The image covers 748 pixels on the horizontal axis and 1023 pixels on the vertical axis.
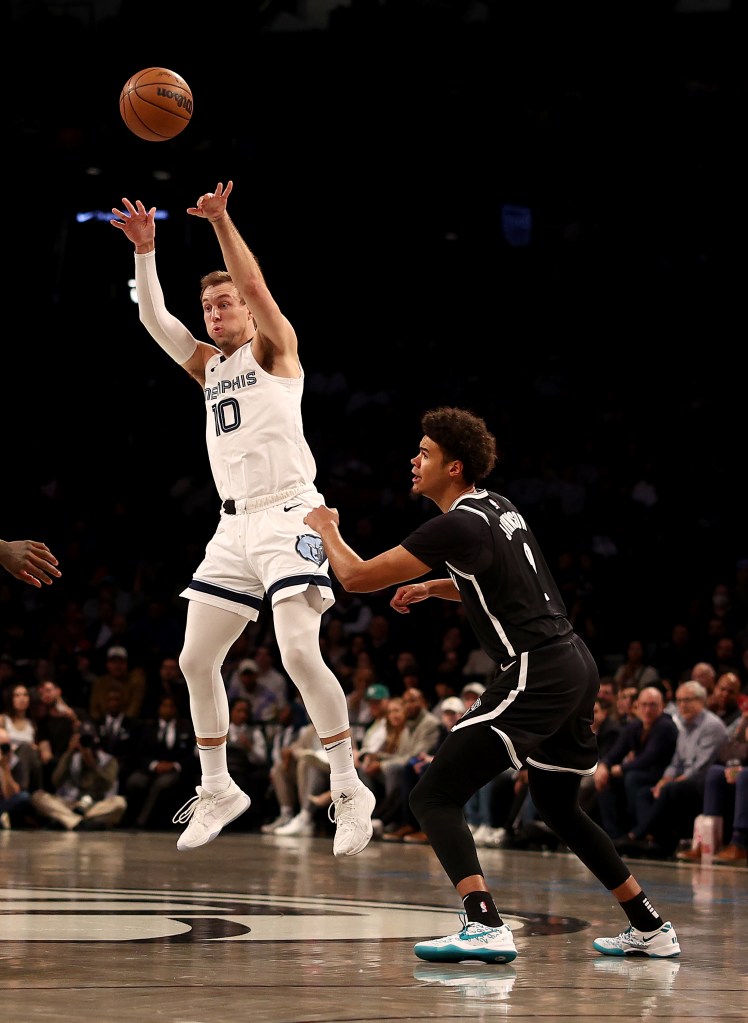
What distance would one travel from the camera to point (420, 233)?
71.1 feet

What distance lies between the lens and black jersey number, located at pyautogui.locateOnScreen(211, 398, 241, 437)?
6.71 metres

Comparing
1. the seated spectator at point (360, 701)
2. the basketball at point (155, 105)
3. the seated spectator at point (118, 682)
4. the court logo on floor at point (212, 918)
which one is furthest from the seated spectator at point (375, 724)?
the basketball at point (155, 105)

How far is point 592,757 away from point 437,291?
17.3 meters

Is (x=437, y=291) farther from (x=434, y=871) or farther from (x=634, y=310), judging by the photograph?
(x=434, y=871)

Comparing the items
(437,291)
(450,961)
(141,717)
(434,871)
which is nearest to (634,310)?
(437,291)

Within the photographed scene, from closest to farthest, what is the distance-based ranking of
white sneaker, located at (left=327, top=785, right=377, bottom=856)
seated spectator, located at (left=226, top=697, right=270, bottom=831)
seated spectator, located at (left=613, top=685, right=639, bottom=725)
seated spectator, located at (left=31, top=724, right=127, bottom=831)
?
white sneaker, located at (left=327, top=785, right=377, bottom=856), seated spectator, located at (left=613, top=685, right=639, bottom=725), seated spectator, located at (left=31, top=724, right=127, bottom=831), seated spectator, located at (left=226, top=697, right=270, bottom=831)

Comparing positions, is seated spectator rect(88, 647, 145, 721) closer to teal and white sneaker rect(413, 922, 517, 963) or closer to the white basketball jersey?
the white basketball jersey

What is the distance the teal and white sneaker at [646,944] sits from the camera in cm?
569

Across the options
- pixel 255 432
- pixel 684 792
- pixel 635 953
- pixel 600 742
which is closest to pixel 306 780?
pixel 600 742

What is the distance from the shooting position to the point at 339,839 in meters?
6.47

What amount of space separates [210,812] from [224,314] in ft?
7.90

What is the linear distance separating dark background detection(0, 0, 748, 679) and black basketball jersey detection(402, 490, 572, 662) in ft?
38.9

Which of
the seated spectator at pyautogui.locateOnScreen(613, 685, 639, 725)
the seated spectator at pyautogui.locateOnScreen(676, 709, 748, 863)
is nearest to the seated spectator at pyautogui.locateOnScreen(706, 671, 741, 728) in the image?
the seated spectator at pyautogui.locateOnScreen(676, 709, 748, 863)

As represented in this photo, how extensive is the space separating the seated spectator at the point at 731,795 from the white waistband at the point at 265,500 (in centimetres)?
629
